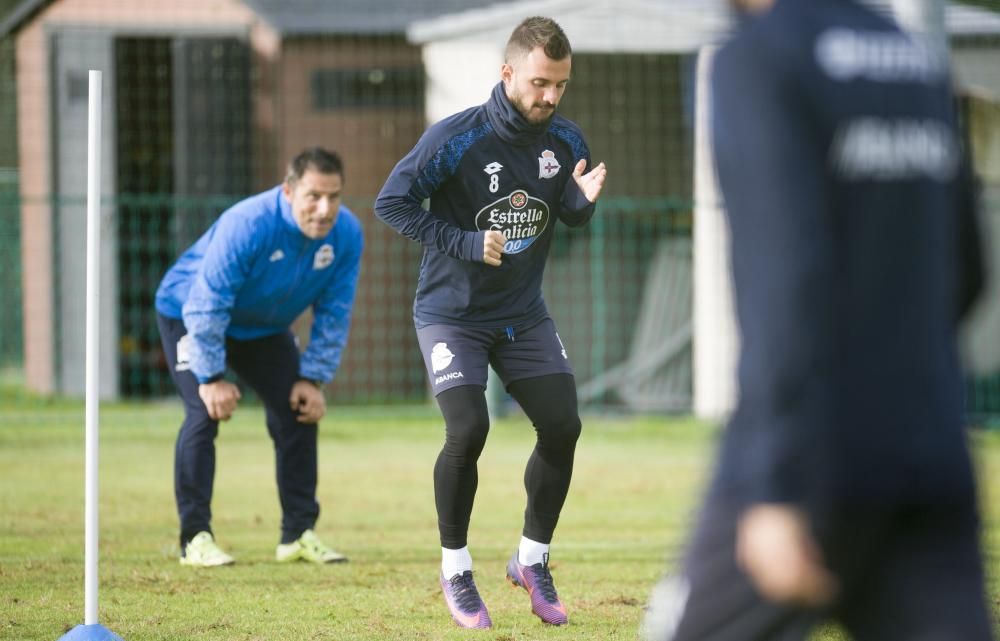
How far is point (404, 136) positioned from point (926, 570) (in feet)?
49.5

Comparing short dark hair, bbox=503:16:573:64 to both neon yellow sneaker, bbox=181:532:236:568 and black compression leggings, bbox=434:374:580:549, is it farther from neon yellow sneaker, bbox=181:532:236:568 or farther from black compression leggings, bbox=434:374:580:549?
neon yellow sneaker, bbox=181:532:236:568

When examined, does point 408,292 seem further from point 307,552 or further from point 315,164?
point 315,164

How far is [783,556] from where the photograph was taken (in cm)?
210

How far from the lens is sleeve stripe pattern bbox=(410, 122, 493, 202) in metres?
5.29

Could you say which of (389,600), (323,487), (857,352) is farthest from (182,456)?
(857,352)

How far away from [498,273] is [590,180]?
0.48m

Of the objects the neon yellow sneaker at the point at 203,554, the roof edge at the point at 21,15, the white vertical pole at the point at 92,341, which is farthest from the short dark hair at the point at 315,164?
the roof edge at the point at 21,15

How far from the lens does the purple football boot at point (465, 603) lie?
17.5 ft

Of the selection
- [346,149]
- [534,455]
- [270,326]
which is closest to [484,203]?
[534,455]

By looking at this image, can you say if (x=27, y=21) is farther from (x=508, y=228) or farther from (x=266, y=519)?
(x=508, y=228)

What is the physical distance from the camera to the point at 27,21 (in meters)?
17.1

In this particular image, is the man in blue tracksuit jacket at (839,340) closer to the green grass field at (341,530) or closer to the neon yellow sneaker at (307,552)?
the green grass field at (341,530)

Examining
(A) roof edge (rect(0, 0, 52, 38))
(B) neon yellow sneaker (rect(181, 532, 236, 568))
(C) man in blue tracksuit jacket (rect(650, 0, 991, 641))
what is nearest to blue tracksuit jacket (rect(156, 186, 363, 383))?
(B) neon yellow sneaker (rect(181, 532, 236, 568))

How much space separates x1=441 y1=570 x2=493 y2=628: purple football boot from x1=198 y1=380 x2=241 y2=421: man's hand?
68.7 inches
